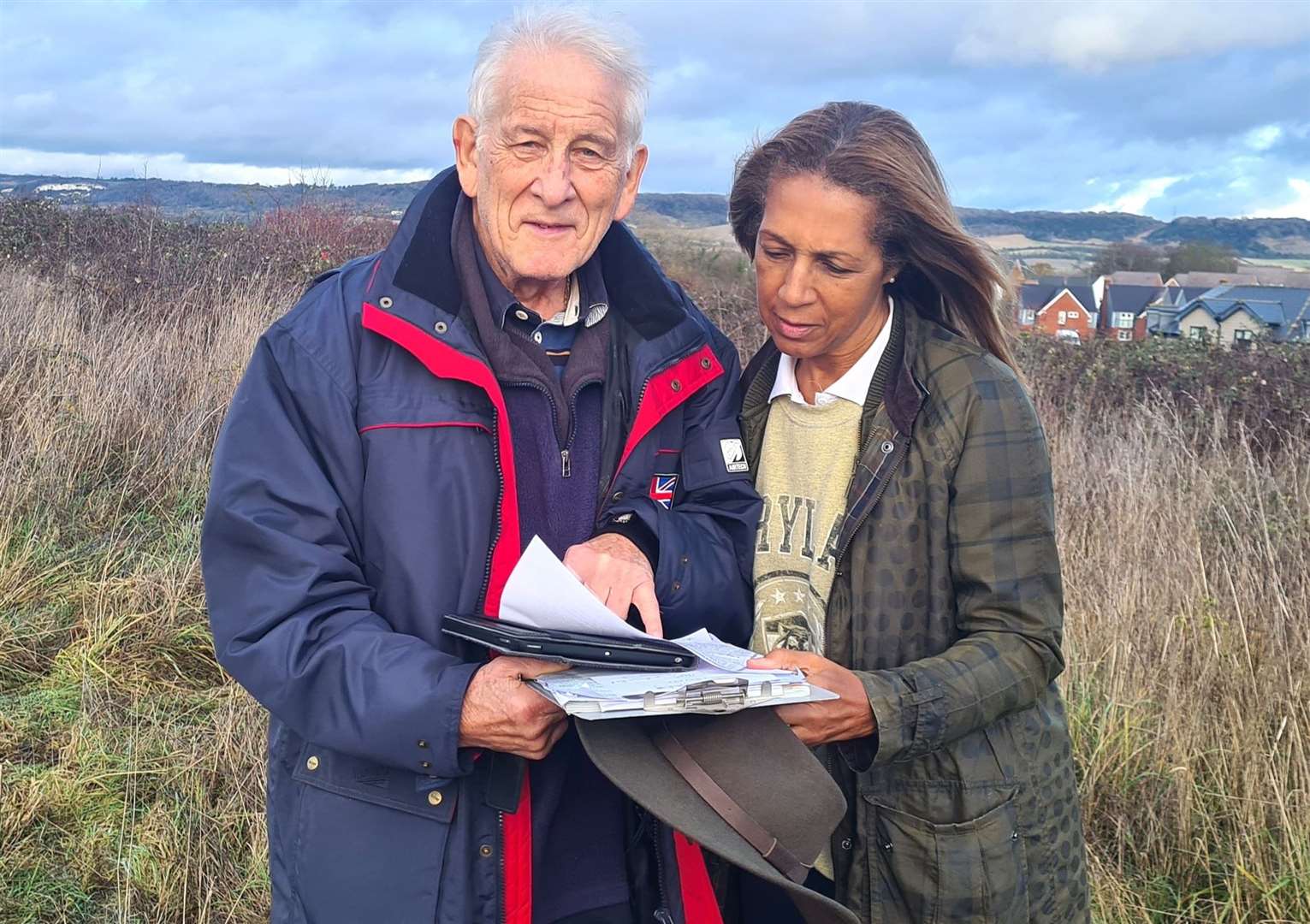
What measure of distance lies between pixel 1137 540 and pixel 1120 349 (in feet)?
18.2

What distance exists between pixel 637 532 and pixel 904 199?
904mm

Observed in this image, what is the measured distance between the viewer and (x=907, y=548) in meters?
2.21

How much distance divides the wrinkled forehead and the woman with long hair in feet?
1.56

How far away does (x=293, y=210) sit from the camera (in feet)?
42.9

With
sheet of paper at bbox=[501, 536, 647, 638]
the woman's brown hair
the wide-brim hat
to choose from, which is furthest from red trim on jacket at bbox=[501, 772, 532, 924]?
the woman's brown hair

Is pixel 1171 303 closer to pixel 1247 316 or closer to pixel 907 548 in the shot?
pixel 1247 316

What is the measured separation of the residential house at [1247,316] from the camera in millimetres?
10102

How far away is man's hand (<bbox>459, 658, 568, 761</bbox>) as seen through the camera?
1.86 meters

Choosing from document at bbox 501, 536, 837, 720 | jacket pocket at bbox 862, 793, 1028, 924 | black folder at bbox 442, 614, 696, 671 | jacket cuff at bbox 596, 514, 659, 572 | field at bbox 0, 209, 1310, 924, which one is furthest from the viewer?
field at bbox 0, 209, 1310, 924

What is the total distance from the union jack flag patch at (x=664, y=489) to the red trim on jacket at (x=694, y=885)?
673 mm

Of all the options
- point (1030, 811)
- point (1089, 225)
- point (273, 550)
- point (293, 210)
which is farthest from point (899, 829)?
point (1089, 225)

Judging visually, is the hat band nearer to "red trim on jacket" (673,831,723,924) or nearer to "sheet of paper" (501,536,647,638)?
"sheet of paper" (501,536,647,638)

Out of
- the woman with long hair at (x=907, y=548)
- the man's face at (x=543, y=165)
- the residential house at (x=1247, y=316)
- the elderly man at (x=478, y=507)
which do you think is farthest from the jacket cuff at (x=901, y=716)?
the residential house at (x=1247, y=316)

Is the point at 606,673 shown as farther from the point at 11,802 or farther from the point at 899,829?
the point at 11,802
